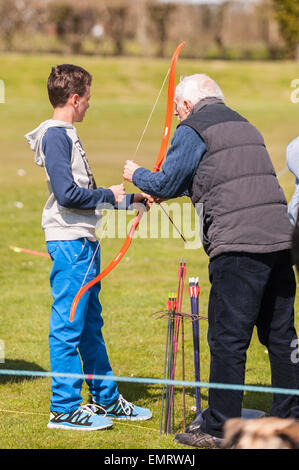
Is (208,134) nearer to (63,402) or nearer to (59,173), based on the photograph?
(59,173)

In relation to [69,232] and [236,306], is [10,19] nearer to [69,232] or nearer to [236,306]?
[69,232]

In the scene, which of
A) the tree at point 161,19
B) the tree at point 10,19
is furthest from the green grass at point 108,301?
the tree at point 161,19

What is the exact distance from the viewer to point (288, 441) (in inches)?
118

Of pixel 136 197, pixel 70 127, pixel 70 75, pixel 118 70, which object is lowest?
pixel 136 197

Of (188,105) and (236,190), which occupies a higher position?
(188,105)

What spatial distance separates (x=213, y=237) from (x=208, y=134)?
1.81ft

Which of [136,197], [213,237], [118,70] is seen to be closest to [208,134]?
[213,237]

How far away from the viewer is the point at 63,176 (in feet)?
14.8

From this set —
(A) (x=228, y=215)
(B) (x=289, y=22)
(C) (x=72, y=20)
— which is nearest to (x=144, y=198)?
(A) (x=228, y=215)

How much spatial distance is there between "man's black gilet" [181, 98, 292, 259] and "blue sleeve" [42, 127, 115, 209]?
643 mm

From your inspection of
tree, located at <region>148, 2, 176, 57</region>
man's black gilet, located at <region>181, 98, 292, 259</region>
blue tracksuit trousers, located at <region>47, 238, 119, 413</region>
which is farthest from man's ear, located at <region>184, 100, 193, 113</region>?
tree, located at <region>148, 2, 176, 57</region>

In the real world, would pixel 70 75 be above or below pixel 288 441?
above

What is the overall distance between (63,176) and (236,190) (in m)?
0.98

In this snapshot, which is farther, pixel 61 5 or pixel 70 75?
pixel 61 5
